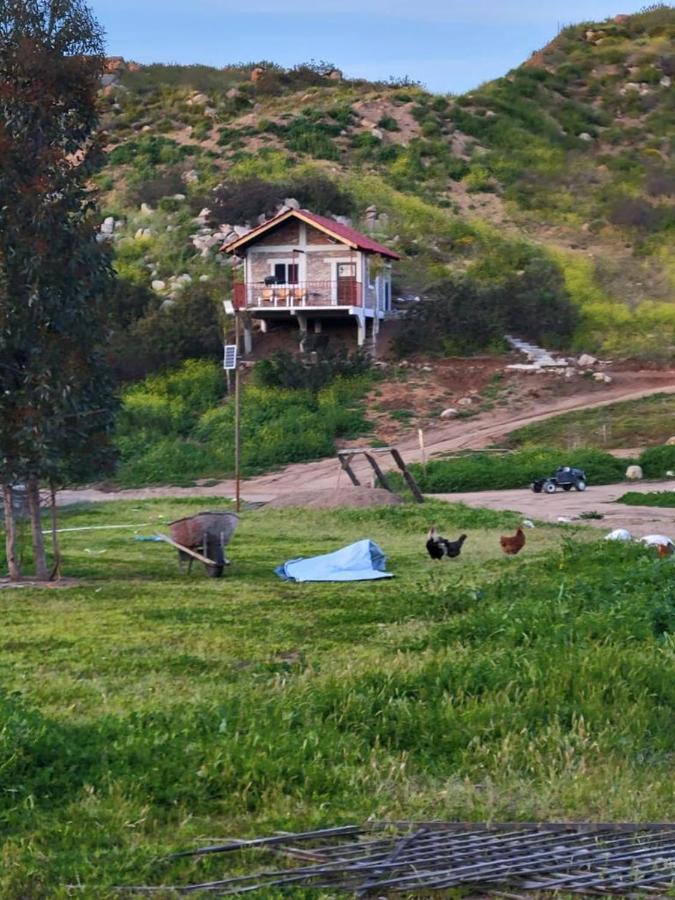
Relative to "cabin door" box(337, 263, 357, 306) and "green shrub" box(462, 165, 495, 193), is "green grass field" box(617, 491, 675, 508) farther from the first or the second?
"green shrub" box(462, 165, 495, 193)

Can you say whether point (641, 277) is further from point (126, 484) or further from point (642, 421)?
point (126, 484)

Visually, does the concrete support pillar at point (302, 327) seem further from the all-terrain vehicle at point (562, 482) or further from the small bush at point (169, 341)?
the all-terrain vehicle at point (562, 482)

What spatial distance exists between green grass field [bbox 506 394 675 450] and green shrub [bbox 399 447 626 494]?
290 cm

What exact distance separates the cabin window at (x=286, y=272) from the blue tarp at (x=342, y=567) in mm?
29879

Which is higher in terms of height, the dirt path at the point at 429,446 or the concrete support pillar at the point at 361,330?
the concrete support pillar at the point at 361,330

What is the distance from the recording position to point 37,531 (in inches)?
605

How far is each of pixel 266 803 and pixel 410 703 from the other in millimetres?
1810

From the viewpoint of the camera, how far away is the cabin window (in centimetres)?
4538

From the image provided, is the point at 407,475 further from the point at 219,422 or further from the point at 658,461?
the point at 219,422

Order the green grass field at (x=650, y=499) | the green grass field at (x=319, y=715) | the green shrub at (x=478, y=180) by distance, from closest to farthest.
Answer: the green grass field at (x=319, y=715) → the green grass field at (x=650, y=499) → the green shrub at (x=478, y=180)

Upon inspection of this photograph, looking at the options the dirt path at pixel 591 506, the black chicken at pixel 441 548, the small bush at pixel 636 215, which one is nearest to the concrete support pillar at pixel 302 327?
the dirt path at pixel 591 506

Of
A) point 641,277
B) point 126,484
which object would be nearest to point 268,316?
point 126,484

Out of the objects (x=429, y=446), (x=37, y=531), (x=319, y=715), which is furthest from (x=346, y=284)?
(x=319, y=715)

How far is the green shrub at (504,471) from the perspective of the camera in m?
31.5
